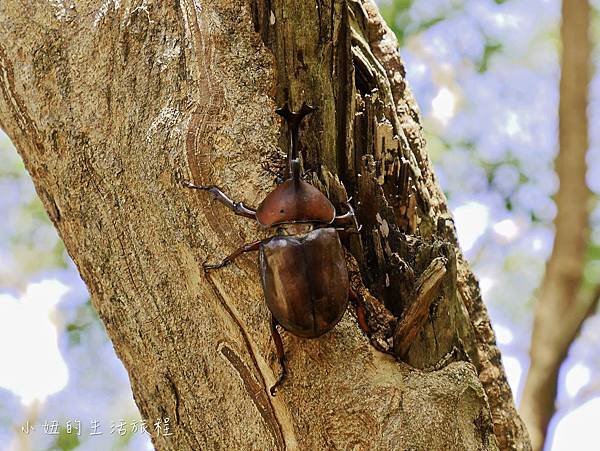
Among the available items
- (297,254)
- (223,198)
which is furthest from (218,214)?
(297,254)

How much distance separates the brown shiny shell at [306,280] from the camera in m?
1.64

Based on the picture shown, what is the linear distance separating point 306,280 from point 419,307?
30 cm

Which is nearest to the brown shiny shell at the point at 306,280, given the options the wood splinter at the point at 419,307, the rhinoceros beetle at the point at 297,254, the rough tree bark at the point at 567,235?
the rhinoceros beetle at the point at 297,254

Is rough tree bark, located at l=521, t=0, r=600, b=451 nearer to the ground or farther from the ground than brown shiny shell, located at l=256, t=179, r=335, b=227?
farther from the ground

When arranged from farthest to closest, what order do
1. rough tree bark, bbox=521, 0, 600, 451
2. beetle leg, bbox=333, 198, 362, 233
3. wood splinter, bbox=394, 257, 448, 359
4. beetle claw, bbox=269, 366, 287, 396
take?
rough tree bark, bbox=521, 0, 600, 451 < beetle leg, bbox=333, 198, 362, 233 < wood splinter, bbox=394, 257, 448, 359 < beetle claw, bbox=269, 366, 287, 396

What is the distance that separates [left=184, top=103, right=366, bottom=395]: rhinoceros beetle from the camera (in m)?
1.65

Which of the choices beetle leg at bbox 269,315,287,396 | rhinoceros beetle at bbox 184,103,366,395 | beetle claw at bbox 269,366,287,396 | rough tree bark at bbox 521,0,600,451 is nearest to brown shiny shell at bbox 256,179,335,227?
rhinoceros beetle at bbox 184,103,366,395

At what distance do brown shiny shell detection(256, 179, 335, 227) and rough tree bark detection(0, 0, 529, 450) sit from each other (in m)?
0.03

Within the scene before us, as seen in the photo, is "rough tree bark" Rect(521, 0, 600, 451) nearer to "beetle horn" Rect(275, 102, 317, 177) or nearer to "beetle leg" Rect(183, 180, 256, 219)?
"beetle horn" Rect(275, 102, 317, 177)

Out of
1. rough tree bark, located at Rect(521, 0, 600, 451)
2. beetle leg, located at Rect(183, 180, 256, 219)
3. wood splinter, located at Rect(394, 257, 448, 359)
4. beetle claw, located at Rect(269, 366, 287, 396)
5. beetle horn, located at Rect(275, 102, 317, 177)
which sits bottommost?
beetle claw, located at Rect(269, 366, 287, 396)

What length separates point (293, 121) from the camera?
1859mm

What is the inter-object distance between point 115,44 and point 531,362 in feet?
9.61

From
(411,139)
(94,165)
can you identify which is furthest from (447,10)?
(94,165)

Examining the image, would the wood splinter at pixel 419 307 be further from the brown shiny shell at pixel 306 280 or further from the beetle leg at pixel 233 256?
the beetle leg at pixel 233 256
